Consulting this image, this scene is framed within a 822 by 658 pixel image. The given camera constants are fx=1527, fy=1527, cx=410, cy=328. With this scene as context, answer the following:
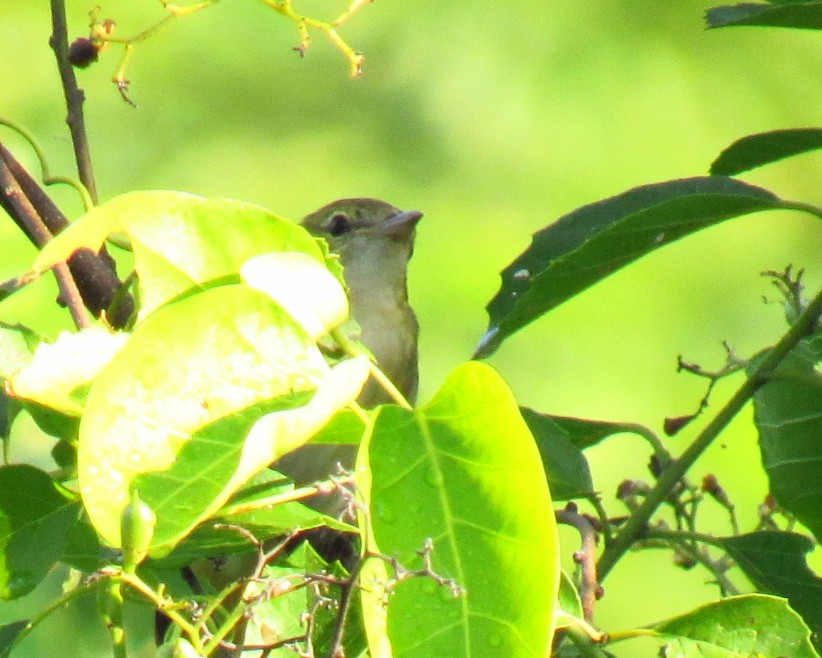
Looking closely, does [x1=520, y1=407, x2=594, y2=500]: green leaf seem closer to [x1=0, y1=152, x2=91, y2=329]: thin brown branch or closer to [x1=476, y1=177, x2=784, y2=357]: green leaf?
[x1=476, y1=177, x2=784, y2=357]: green leaf

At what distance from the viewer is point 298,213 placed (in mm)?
5629

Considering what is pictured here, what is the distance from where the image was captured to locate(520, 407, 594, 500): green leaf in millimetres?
1978

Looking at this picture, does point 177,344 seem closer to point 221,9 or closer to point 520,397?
point 520,397

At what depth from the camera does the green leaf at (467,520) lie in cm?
123

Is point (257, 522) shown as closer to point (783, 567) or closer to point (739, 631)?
point (739, 631)

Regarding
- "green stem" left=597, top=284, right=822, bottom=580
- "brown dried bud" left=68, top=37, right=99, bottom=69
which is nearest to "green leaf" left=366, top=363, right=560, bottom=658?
"green stem" left=597, top=284, right=822, bottom=580

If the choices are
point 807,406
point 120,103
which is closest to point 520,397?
point 120,103

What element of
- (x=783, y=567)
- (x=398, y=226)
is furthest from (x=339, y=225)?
(x=783, y=567)

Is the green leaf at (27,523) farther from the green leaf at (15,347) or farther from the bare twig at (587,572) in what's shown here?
the bare twig at (587,572)

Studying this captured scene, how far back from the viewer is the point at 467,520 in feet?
4.21

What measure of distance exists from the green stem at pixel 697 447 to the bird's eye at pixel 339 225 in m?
2.45

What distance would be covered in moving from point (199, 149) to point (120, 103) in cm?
40

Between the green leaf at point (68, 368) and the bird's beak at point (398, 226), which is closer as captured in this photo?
the green leaf at point (68, 368)

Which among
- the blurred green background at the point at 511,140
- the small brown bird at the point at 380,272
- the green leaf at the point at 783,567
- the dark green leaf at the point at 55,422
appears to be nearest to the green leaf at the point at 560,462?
the green leaf at the point at 783,567
